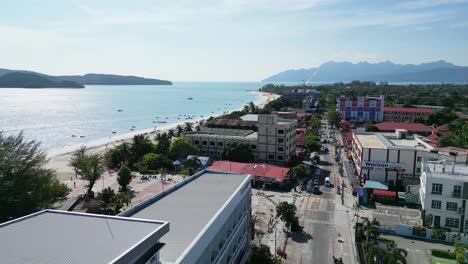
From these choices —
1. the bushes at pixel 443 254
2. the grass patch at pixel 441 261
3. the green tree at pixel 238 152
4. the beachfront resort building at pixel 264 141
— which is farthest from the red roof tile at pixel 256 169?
the grass patch at pixel 441 261

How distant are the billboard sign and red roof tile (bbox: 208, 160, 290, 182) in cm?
1003

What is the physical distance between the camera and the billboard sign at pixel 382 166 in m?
44.6

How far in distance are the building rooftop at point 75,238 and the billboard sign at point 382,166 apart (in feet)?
121

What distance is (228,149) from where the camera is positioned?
188 ft

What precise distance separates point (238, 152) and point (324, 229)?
25.1 meters

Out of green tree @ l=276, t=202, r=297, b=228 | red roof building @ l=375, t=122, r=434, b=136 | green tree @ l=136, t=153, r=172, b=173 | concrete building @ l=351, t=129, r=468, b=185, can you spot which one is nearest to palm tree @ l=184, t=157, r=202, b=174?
green tree @ l=136, t=153, r=172, b=173

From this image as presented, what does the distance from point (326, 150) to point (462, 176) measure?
36929 mm

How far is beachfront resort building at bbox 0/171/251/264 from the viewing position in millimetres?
12203

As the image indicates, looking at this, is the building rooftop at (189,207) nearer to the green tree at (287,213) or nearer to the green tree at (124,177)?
the green tree at (287,213)

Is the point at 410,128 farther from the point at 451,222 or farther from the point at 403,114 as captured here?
the point at 451,222

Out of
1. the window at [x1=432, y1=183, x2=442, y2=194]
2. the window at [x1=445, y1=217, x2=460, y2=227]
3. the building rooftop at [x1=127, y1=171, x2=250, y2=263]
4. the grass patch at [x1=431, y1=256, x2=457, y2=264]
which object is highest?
the building rooftop at [x1=127, y1=171, x2=250, y2=263]

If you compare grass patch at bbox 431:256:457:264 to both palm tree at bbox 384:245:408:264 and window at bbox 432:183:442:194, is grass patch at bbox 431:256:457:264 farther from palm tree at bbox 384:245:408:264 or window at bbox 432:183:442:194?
window at bbox 432:183:442:194

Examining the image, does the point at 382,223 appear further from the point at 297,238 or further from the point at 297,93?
the point at 297,93

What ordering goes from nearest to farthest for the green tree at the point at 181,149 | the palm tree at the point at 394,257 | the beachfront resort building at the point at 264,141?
the palm tree at the point at 394,257
the beachfront resort building at the point at 264,141
the green tree at the point at 181,149
